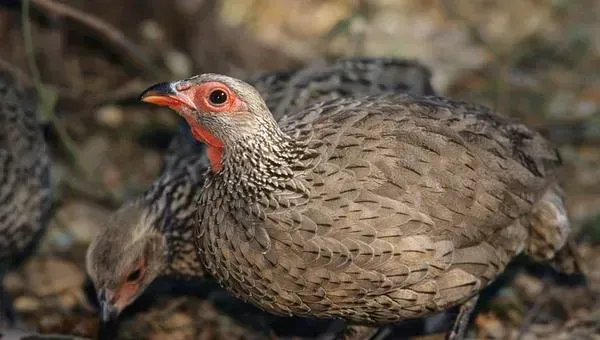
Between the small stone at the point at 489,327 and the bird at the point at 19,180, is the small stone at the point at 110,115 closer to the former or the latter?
the bird at the point at 19,180

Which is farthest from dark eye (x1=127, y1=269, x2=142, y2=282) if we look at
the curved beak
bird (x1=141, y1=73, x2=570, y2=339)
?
bird (x1=141, y1=73, x2=570, y2=339)

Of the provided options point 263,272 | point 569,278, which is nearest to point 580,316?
point 569,278

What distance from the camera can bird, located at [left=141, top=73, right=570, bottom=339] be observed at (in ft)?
15.6

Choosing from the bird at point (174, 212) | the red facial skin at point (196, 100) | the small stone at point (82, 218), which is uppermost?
the red facial skin at point (196, 100)

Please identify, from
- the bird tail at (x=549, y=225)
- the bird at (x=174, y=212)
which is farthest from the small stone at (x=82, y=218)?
the bird tail at (x=549, y=225)

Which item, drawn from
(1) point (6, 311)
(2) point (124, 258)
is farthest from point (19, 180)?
(2) point (124, 258)

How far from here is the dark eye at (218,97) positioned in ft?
15.5

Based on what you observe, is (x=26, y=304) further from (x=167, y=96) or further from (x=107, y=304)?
(x=167, y=96)

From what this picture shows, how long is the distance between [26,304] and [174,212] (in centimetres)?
127

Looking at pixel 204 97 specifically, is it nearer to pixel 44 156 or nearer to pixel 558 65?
pixel 44 156

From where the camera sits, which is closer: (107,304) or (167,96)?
(167,96)

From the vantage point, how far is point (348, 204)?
479 cm

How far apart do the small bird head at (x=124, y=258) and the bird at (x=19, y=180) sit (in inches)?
27.8

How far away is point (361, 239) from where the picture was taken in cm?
475
